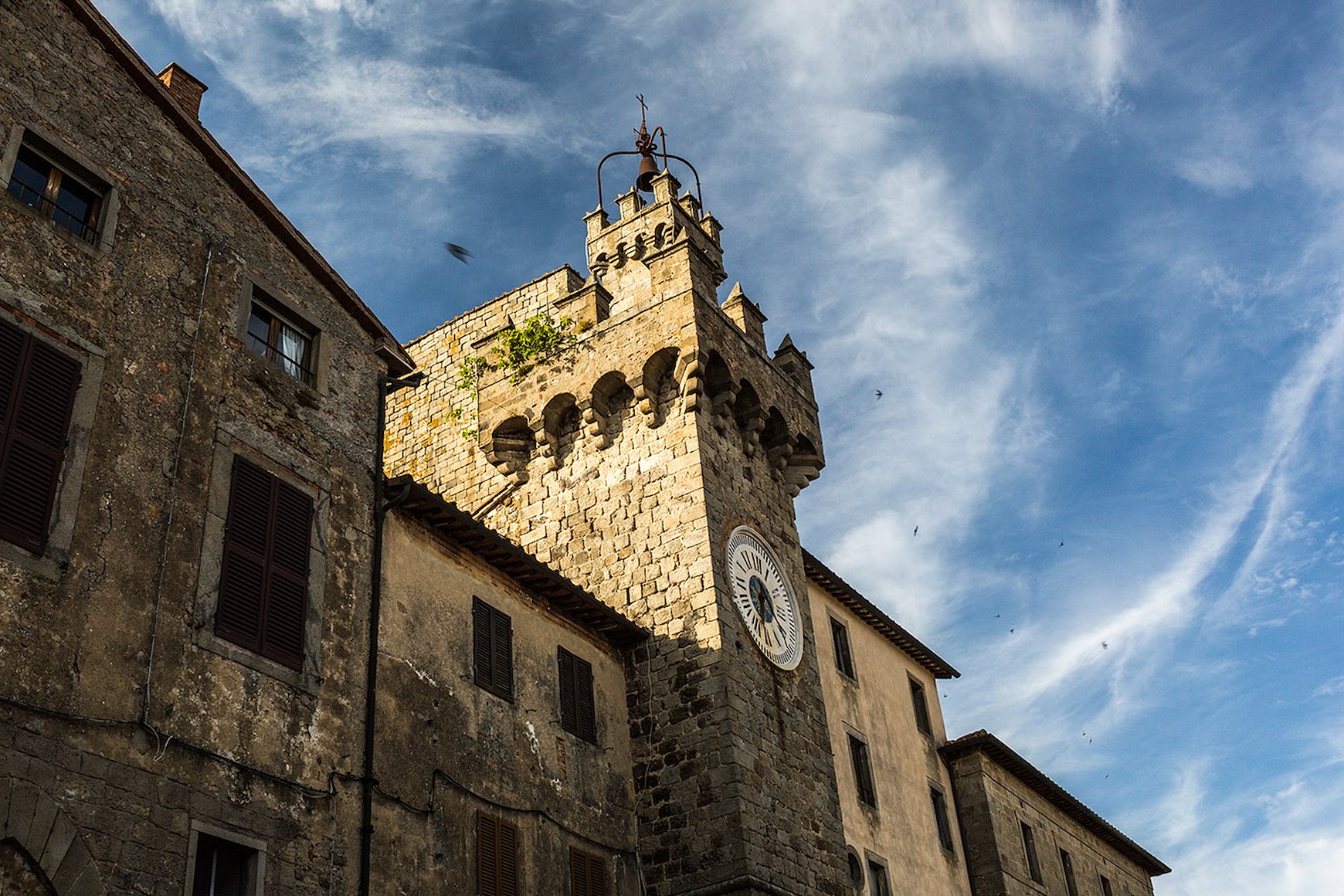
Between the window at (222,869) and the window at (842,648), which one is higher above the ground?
the window at (842,648)

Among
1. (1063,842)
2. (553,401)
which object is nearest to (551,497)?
(553,401)

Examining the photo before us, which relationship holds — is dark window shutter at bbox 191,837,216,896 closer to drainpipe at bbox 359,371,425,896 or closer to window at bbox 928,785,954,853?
drainpipe at bbox 359,371,425,896

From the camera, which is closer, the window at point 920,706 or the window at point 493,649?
the window at point 493,649

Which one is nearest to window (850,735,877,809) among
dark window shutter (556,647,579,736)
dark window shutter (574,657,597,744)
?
dark window shutter (574,657,597,744)

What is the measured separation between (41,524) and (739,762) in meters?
9.35

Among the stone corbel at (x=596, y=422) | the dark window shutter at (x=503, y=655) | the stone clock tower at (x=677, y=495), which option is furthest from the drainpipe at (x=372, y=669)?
the stone corbel at (x=596, y=422)

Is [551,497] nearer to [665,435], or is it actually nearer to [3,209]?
[665,435]

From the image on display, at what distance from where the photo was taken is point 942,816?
27.6 metres

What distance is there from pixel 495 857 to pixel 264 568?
4076mm

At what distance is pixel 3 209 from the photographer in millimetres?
11109

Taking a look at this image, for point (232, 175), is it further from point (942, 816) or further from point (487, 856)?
point (942, 816)

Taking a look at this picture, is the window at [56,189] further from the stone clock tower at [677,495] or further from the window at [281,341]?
the stone clock tower at [677,495]

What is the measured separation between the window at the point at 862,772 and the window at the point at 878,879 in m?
1.12

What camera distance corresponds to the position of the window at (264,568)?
11703mm
